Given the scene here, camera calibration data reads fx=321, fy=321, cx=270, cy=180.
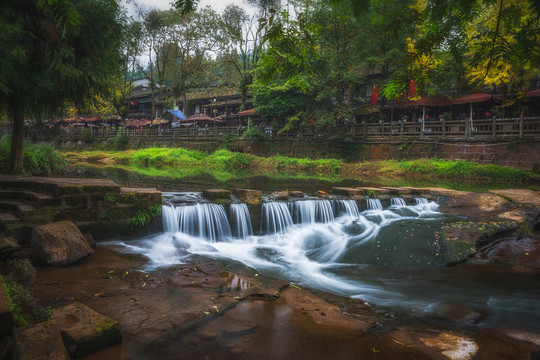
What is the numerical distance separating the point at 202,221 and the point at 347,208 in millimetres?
4184

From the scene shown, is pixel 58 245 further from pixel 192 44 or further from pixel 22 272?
pixel 192 44

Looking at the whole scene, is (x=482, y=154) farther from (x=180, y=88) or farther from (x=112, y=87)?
(x=180, y=88)

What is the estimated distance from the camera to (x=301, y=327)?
122 inches

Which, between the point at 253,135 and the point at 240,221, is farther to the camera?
the point at 253,135

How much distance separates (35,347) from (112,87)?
8.90 m

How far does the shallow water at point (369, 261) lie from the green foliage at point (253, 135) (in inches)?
793

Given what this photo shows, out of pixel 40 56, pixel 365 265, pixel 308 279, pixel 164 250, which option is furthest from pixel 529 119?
pixel 40 56

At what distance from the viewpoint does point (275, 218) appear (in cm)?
829

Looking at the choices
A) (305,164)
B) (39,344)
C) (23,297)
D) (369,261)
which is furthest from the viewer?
(305,164)

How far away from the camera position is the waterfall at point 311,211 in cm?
873

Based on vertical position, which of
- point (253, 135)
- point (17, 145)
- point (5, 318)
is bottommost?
point (5, 318)

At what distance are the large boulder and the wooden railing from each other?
55.7ft

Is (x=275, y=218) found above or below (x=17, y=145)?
below

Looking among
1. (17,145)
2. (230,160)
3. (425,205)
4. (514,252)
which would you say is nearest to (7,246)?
(17,145)
